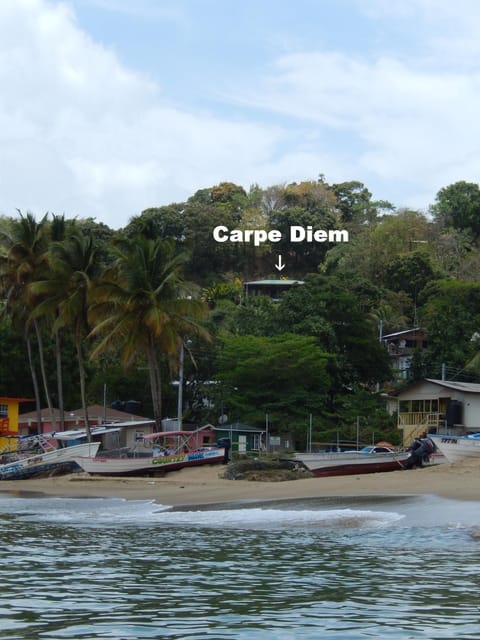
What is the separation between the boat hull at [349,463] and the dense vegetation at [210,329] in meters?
10.7

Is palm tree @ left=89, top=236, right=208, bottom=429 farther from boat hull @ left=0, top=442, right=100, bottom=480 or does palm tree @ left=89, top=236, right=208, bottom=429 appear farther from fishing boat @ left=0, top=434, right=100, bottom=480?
boat hull @ left=0, top=442, right=100, bottom=480

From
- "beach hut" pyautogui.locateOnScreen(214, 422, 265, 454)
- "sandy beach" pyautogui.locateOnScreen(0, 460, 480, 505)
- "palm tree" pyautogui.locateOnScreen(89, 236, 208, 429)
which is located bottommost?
"sandy beach" pyautogui.locateOnScreen(0, 460, 480, 505)

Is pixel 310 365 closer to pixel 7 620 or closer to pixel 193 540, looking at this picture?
pixel 193 540

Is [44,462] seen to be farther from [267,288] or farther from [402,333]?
[267,288]

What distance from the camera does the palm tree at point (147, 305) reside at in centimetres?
4625

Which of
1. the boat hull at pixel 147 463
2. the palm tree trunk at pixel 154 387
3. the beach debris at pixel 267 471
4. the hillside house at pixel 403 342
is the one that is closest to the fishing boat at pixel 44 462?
the boat hull at pixel 147 463

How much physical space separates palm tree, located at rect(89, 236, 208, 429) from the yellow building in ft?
44.3

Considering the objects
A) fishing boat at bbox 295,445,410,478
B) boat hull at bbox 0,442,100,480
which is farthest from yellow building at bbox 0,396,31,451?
fishing boat at bbox 295,445,410,478

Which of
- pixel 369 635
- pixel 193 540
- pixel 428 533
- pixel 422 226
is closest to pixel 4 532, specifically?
pixel 193 540

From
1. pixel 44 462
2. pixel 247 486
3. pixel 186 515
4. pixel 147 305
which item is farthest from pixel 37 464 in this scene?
pixel 186 515

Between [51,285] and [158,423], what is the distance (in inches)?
390

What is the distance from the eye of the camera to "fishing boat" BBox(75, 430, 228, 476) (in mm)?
42344

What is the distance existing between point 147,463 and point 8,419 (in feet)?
63.0

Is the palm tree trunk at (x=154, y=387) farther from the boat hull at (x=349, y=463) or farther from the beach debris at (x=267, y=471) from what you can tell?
the boat hull at (x=349, y=463)
